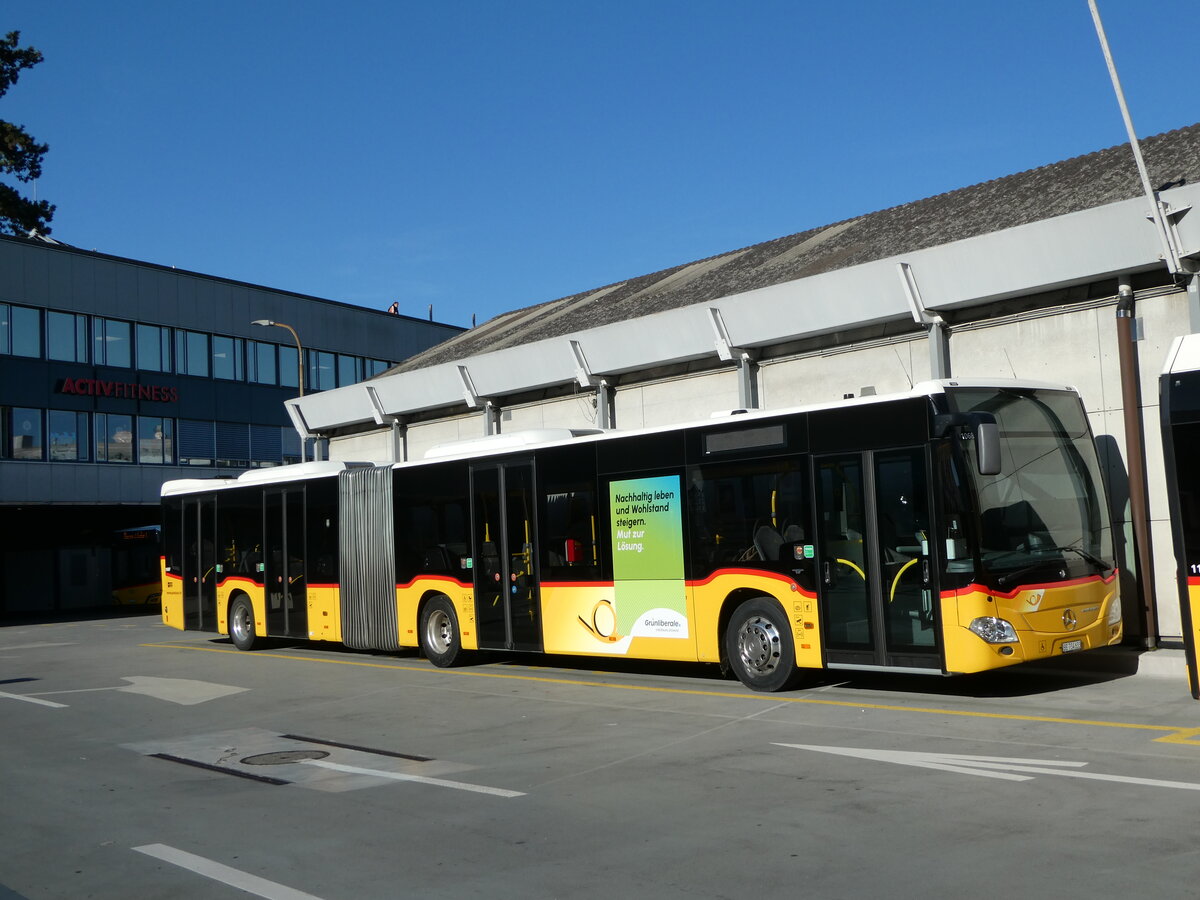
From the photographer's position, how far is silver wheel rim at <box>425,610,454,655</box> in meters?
18.1

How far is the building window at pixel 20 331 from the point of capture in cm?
4438

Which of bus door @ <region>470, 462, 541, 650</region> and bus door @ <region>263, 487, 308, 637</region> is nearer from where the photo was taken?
bus door @ <region>470, 462, 541, 650</region>

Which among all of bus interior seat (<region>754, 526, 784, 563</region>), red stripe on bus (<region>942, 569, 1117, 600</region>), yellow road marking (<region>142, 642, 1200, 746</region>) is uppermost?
bus interior seat (<region>754, 526, 784, 563</region>)

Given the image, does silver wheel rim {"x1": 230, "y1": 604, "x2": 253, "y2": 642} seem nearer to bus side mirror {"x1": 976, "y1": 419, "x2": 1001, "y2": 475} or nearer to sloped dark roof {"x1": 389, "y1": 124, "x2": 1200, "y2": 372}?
sloped dark roof {"x1": 389, "y1": 124, "x2": 1200, "y2": 372}

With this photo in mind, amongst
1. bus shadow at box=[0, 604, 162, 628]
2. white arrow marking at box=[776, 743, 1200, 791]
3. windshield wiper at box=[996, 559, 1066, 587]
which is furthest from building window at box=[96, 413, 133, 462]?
white arrow marking at box=[776, 743, 1200, 791]

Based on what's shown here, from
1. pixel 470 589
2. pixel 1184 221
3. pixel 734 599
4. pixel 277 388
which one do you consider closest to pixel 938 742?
pixel 734 599

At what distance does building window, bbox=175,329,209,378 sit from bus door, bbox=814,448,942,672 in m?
42.4

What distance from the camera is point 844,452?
12.8 m

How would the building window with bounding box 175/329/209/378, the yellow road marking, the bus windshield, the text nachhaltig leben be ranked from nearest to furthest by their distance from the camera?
the yellow road marking < the bus windshield < the text nachhaltig leben < the building window with bounding box 175/329/209/378

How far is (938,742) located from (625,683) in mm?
5752

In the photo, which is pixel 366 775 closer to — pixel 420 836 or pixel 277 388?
pixel 420 836

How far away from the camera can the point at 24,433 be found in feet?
147

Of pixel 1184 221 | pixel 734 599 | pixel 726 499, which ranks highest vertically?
pixel 1184 221

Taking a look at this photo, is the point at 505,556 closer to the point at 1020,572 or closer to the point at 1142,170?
the point at 1020,572
